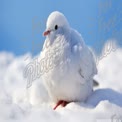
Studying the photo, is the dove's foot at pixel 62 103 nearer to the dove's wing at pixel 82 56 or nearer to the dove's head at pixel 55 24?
the dove's wing at pixel 82 56

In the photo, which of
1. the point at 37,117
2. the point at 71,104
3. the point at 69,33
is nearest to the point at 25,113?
the point at 37,117

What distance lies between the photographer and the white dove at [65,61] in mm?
3613

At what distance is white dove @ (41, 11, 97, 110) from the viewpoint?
3.61m

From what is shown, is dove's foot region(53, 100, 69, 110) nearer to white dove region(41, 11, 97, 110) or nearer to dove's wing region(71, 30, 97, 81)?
white dove region(41, 11, 97, 110)

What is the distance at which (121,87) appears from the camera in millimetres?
4531

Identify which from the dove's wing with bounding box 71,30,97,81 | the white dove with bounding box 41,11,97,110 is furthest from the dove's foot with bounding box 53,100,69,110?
the dove's wing with bounding box 71,30,97,81

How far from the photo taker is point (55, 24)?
3.66 metres

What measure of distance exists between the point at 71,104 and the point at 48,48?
604mm

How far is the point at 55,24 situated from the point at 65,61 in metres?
0.39

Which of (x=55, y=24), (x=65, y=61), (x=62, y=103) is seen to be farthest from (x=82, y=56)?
(x=62, y=103)

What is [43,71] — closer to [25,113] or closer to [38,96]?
[38,96]

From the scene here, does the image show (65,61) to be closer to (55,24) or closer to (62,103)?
(55,24)

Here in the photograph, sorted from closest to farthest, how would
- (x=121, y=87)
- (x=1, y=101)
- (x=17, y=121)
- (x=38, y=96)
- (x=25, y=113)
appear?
(x=17, y=121), (x=25, y=113), (x=1, y=101), (x=38, y=96), (x=121, y=87)

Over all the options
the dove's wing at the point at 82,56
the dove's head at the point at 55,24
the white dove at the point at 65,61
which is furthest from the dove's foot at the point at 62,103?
the dove's head at the point at 55,24
